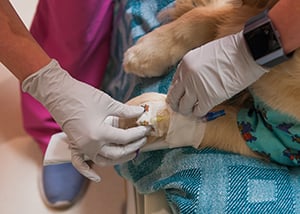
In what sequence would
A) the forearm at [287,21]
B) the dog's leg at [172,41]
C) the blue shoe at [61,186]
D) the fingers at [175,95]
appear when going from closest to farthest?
1. the forearm at [287,21]
2. the fingers at [175,95]
3. the dog's leg at [172,41]
4. the blue shoe at [61,186]

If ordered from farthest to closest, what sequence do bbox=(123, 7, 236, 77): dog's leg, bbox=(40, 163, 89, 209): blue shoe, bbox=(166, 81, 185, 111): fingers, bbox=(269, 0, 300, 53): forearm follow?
1. bbox=(40, 163, 89, 209): blue shoe
2. bbox=(123, 7, 236, 77): dog's leg
3. bbox=(166, 81, 185, 111): fingers
4. bbox=(269, 0, 300, 53): forearm

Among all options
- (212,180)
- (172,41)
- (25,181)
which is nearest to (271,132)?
(212,180)

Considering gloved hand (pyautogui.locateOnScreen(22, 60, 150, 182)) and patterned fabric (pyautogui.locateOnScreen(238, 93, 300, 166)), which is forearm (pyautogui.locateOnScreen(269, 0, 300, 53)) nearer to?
patterned fabric (pyautogui.locateOnScreen(238, 93, 300, 166))

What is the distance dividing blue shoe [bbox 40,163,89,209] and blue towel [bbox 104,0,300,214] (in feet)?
1.17

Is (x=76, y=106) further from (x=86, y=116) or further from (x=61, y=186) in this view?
(x=61, y=186)

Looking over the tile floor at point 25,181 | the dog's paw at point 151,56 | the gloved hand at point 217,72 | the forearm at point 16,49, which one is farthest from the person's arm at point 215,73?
the tile floor at point 25,181

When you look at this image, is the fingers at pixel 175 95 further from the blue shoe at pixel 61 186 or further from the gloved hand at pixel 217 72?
the blue shoe at pixel 61 186

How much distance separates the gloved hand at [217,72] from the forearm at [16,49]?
0.27 m

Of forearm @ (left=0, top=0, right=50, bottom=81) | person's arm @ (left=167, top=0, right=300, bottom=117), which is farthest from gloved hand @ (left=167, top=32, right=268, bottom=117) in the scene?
forearm @ (left=0, top=0, right=50, bottom=81)

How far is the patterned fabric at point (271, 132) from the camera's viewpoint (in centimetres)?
83

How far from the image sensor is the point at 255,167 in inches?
34.4

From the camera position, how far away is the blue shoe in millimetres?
1330

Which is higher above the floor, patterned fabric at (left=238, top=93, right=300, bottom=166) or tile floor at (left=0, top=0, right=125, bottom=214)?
patterned fabric at (left=238, top=93, right=300, bottom=166)

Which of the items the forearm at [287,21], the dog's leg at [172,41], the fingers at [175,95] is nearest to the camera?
the forearm at [287,21]
